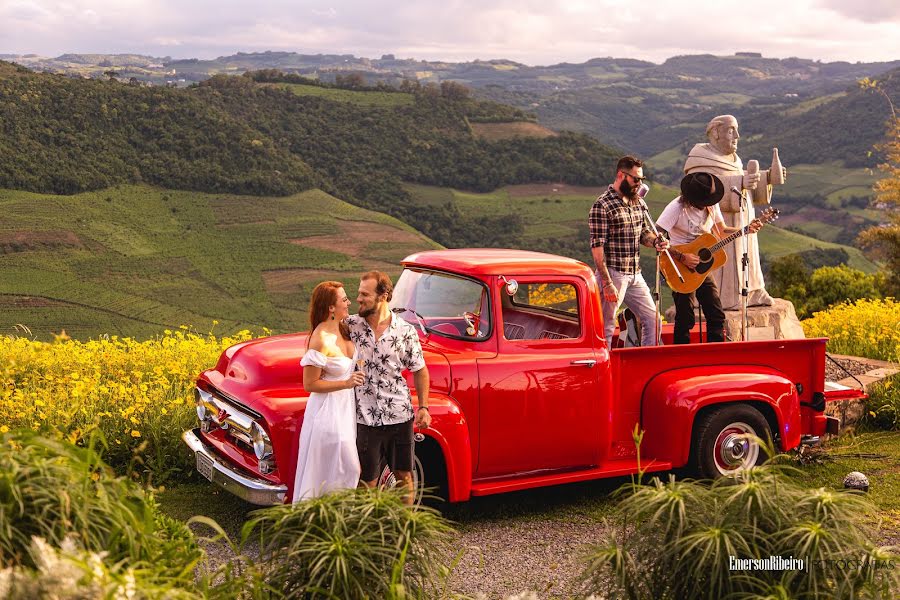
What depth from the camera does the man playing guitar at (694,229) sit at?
8.37 metres

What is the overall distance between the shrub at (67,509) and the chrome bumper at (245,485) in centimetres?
221

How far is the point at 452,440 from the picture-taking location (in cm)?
607

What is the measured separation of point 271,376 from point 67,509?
3.00 meters

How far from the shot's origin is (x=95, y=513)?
3174mm

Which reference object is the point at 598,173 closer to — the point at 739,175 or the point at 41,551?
the point at 739,175

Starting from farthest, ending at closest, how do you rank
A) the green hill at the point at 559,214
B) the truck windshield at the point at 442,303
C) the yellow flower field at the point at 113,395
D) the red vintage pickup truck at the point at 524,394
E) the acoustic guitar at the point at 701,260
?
the green hill at the point at 559,214 < the acoustic guitar at the point at 701,260 < the yellow flower field at the point at 113,395 < the truck windshield at the point at 442,303 < the red vintage pickup truck at the point at 524,394

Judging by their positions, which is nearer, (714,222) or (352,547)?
(352,547)

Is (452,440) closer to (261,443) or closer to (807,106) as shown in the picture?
(261,443)

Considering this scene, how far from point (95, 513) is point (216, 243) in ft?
264

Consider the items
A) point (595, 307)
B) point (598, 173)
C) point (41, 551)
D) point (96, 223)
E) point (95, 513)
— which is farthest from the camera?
point (598, 173)

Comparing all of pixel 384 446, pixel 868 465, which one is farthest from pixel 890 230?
pixel 384 446

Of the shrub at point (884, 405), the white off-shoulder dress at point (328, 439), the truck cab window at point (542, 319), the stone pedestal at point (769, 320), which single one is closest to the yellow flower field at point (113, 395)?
the white off-shoulder dress at point (328, 439)

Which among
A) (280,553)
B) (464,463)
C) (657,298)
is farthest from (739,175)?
(280,553)

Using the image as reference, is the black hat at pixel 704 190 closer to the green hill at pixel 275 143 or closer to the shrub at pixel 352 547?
the shrub at pixel 352 547
